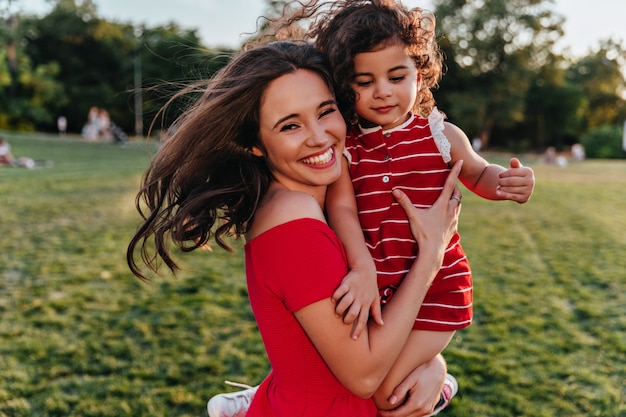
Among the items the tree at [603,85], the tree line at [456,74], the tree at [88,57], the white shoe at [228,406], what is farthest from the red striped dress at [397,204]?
the tree at [603,85]

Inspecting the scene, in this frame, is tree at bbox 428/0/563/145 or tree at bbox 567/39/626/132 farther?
tree at bbox 567/39/626/132

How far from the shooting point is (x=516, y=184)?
6.84 feet

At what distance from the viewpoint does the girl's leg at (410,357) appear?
6.12 ft

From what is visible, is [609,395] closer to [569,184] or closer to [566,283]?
[566,283]

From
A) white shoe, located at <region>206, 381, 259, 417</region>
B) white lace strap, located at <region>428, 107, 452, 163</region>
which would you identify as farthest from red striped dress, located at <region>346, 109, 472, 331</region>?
white shoe, located at <region>206, 381, 259, 417</region>

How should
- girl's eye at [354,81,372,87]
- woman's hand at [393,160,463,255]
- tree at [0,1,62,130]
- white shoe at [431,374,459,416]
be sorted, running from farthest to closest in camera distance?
1. tree at [0,1,62,130]
2. girl's eye at [354,81,372,87]
3. white shoe at [431,374,459,416]
4. woman's hand at [393,160,463,255]

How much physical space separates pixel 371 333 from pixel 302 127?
0.67m

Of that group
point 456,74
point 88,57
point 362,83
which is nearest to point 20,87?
point 88,57

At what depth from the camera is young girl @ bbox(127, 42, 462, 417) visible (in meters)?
1.61

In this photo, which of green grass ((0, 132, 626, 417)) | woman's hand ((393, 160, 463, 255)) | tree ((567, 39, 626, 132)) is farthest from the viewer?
tree ((567, 39, 626, 132))

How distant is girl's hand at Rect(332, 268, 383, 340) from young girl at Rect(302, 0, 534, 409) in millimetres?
129

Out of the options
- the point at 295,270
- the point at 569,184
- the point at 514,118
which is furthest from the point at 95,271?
the point at 514,118

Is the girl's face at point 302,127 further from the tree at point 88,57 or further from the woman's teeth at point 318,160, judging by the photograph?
the tree at point 88,57

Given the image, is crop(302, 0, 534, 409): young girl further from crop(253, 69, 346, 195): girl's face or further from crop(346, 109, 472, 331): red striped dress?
crop(253, 69, 346, 195): girl's face
